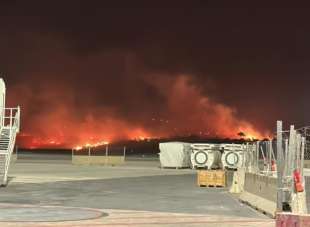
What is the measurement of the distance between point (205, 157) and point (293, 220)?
47792 millimetres

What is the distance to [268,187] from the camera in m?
20.7

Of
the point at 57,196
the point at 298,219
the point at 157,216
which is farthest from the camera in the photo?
the point at 57,196

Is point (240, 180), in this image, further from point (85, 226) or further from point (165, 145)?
Result: point (165, 145)

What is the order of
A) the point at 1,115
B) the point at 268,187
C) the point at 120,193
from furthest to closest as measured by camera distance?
Result: the point at 1,115 → the point at 120,193 → the point at 268,187

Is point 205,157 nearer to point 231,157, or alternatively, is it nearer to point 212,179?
point 231,157

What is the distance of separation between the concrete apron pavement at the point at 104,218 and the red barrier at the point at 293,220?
13.1ft

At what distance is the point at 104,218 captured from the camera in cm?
1836

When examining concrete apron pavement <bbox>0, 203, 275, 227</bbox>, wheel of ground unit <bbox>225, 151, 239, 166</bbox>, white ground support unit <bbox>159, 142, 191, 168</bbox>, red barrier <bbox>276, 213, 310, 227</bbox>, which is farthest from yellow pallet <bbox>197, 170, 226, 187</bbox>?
white ground support unit <bbox>159, 142, 191, 168</bbox>

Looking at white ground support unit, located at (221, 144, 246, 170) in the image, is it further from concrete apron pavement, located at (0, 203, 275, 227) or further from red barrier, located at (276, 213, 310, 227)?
red barrier, located at (276, 213, 310, 227)

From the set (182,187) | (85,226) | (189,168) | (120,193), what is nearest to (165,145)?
(189,168)

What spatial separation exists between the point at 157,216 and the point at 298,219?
662cm

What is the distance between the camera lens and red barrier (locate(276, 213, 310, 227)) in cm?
1305

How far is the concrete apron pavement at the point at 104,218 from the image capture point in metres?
17.1

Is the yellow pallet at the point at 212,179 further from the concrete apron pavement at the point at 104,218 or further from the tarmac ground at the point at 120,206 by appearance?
the concrete apron pavement at the point at 104,218
